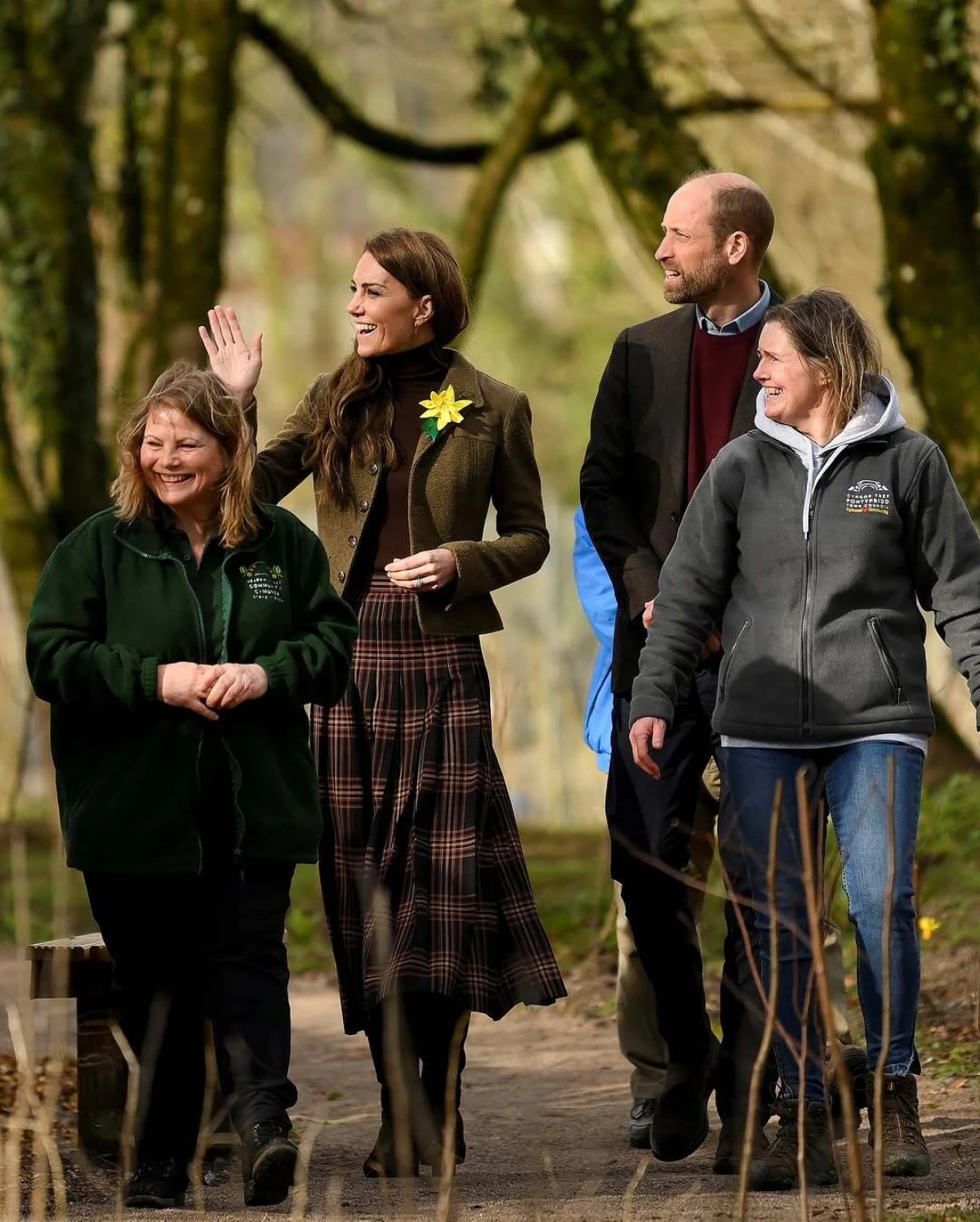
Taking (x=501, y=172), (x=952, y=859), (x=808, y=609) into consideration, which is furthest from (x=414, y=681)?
(x=501, y=172)

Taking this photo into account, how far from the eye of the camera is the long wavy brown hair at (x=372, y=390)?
5.20 meters

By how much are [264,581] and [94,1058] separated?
124 cm

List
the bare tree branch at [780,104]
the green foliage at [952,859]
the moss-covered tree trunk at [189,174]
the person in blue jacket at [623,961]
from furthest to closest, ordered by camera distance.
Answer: the bare tree branch at [780,104], the moss-covered tree trunk at [189,174], the green foliage at [952,859], the person in blue jacket at [623,961]

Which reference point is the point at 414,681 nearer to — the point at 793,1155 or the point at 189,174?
the point at 793,1155

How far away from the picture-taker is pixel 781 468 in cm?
480

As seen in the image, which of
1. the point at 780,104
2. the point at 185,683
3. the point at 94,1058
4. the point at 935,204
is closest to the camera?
the point at 185,683

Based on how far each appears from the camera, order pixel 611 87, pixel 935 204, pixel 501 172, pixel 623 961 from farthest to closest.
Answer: pixel 501 172
pixel 611 87
pixel 935 204
pixel 623 961

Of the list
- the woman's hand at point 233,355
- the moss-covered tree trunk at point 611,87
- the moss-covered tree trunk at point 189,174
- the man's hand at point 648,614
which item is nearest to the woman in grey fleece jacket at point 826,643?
the man's hand at point 648,614

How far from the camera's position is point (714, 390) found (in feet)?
17.1

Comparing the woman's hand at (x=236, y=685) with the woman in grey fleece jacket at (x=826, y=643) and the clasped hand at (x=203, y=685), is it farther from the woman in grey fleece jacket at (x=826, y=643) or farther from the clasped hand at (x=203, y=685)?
the woman in grey fleece jacket at (x=826, y=643)

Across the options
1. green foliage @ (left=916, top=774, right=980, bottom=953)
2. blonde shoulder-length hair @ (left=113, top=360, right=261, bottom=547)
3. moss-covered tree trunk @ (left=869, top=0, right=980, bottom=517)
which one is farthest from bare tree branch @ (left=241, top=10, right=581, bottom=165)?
blonde shoulder-length hair @ (left=113, top=360, right=261, bottom=547)

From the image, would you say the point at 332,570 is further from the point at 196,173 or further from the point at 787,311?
the point at 196,173

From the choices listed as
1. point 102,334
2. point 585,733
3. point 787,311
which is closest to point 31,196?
point 102,334

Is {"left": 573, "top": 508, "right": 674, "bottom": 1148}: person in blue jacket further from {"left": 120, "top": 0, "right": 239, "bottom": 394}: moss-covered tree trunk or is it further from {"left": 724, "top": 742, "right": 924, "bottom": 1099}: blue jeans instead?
{"left": 120, "top": 0, "right": 239, "bottom": 394}: moss-covered tree trunk
